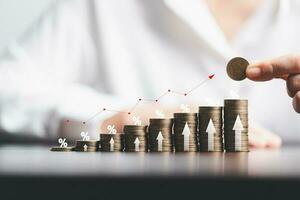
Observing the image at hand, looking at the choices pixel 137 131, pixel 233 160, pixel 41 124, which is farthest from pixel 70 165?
pixel 41 124

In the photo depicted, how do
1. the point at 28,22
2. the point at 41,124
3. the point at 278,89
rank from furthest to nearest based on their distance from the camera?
1. the point at 28,22
2. the point at 278,89
3. the point at 41,124

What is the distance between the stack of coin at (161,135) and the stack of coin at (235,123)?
10 centimetres

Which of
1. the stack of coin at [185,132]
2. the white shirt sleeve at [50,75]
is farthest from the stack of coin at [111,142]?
the white shirt sleeve at [50,75]

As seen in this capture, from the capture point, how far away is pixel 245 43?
221 cm

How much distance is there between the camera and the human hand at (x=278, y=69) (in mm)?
1191

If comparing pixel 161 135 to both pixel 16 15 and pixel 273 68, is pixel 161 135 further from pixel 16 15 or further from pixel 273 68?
pixel 16 15

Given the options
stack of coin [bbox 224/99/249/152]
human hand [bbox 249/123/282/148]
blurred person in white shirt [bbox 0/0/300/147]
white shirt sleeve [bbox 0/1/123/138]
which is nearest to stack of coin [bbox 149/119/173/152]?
stack of coin [bbox 224/99/249/152]

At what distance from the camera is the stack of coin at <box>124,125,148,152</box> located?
1208 millimetres

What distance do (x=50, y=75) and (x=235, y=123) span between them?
1229 mm

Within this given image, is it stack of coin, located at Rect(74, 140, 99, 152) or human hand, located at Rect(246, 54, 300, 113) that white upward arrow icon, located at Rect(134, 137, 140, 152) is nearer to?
stack of coin, located at Rect(74, 140, 99, 152)

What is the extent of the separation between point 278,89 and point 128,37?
57 centimetres

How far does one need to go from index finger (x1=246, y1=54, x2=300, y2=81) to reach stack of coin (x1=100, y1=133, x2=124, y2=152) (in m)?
0.27

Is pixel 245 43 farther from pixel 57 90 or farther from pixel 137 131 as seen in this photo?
pixel 137 131

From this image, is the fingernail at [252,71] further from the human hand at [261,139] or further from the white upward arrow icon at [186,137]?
the human hand at [261,139]
